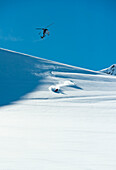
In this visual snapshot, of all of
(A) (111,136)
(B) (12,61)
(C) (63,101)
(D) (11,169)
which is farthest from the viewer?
(B) (12,61)

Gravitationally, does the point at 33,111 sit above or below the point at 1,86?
below

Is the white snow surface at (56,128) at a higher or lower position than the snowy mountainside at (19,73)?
lower

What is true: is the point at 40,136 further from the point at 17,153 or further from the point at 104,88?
the point at 104,88

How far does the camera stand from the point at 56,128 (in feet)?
4.82

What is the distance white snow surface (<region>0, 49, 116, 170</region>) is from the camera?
3.08 ft

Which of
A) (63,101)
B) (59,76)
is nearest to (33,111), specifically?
(63,101)

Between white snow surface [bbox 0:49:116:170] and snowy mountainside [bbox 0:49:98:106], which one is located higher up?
snowy mountainside [bbox 0:49:98:106]

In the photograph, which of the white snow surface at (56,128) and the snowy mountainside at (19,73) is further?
the snowy mountainside at (19,73)

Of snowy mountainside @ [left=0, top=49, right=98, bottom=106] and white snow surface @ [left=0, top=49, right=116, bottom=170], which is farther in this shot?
snowy mountainside @ [left=0, top=49, right=98, bottom=106]

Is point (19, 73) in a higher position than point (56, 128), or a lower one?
higher

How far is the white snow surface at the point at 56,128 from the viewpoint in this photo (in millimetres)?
939

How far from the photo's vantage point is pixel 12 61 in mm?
4910

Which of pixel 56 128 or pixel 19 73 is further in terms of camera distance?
pixel 19 73

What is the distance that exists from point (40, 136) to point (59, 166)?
408 mm
